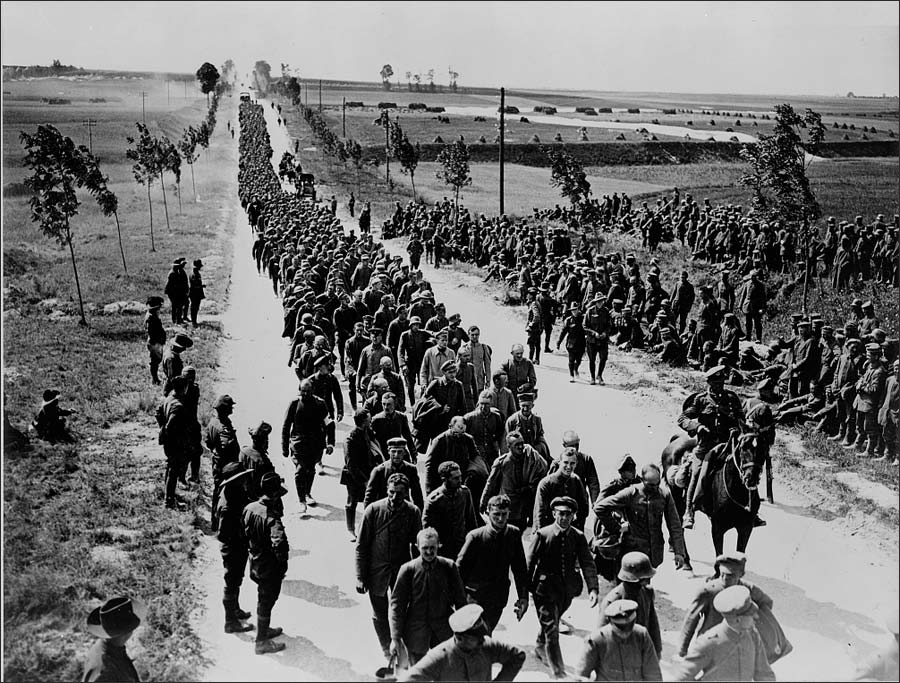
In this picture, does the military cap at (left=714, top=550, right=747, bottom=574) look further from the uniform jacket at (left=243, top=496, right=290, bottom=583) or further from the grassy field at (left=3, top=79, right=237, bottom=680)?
the grassy field at (left=3, top=79, right=237, bottom=680)

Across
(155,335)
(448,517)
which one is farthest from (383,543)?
(155,335)

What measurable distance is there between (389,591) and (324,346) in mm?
5317

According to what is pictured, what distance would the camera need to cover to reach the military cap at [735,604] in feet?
17.1

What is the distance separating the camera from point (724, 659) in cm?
512

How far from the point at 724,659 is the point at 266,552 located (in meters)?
3.62

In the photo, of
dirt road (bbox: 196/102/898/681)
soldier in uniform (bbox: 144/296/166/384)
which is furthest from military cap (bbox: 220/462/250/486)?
soldier in uniform (bbox: 144/296/166/384)

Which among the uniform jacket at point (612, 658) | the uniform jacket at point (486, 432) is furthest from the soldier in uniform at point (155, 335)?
the uniform jacket at point (612, 658)

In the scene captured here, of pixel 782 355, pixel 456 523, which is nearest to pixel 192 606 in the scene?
pixel 456 523

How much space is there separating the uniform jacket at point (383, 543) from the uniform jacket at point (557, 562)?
1.00m

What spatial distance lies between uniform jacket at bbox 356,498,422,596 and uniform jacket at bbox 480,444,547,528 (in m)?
1.38

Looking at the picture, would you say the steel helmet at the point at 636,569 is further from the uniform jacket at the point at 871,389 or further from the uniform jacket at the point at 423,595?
the uniform jacket at the point at 871,389

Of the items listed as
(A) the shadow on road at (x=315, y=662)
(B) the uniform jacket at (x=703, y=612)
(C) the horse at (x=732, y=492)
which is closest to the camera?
(B) the uniform jacket at (x=703, y=612)

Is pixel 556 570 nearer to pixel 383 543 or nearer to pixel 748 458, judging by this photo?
pixel 383 543

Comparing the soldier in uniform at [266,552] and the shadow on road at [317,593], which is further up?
the soldier in uniform at [266,552]
